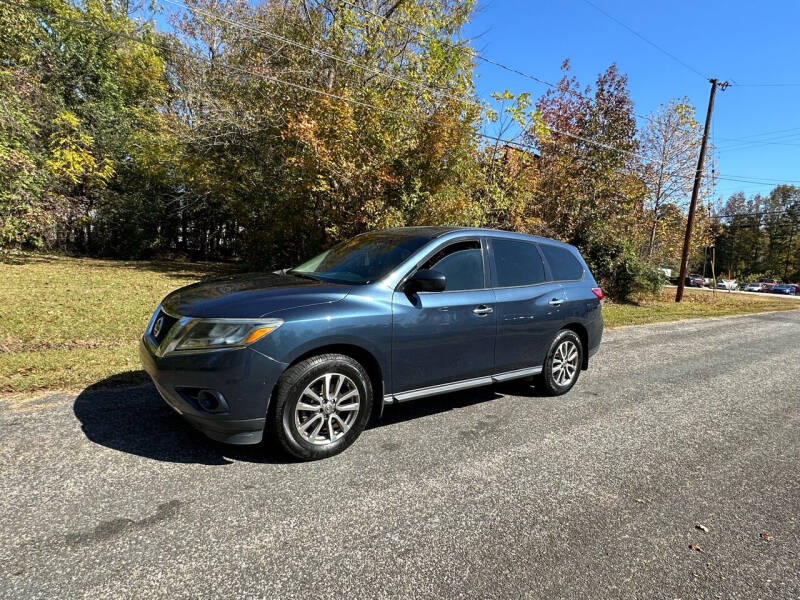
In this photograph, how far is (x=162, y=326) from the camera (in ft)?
11.6

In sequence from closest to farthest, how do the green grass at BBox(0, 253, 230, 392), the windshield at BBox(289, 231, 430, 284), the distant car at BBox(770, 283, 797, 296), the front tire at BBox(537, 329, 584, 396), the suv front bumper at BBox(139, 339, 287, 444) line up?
the suv front bumper at BBox(139, 339, 287, 444)
the windshield at BBox(289, 231, 430, 284)
the green grass at BBox(0, 253, 230, 392)
the front tire at BBox(537, 329, 584, 396)
the distant car at BBox(770, 283, 797, 296)

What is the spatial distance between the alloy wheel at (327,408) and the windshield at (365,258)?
0.87 m

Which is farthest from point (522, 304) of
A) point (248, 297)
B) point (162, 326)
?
point (162, 326)

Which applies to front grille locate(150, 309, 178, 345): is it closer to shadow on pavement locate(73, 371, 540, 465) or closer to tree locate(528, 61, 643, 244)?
shadow on pavement locate(73, 371, 540, 465)

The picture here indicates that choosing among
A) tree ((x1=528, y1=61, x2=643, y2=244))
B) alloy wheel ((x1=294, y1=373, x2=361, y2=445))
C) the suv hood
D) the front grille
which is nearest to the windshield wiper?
the suv hood

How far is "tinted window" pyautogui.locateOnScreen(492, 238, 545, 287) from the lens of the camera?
15.1 feet

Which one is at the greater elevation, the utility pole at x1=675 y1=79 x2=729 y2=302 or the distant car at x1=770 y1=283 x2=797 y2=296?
the utility pole at x1=675 y1=79 x2=729 y2=302

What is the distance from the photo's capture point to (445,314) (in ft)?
13.0

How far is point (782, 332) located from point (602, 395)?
941cm

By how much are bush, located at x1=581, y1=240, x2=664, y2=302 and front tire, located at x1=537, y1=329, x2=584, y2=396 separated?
12.5 m

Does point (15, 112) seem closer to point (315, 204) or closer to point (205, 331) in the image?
point (315, 204)

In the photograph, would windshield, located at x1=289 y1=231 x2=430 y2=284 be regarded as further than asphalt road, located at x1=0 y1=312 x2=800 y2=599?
Yes

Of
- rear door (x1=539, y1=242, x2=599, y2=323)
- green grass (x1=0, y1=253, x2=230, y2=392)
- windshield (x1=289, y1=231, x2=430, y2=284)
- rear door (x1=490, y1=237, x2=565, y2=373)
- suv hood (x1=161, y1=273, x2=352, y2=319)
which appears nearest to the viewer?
suv hood (x1=161, y1=273, x2=352, y2=319)

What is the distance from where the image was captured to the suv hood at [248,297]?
322 centimetres
